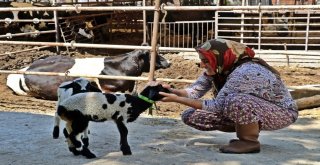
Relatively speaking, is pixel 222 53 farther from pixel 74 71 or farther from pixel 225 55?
pixel 74 71

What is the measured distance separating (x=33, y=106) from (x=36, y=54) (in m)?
3.65

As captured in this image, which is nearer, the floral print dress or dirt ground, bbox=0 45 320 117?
the floral print dress

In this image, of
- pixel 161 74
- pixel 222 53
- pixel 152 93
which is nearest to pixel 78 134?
pixel 152 93

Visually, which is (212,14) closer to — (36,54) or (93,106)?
(36,54)

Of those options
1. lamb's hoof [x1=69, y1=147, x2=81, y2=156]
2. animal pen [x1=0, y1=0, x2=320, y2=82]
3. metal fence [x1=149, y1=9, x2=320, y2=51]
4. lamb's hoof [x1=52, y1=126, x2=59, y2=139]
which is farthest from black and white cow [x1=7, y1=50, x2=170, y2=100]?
metal fence [x1=149, y1=9, x2=320, y2=51]

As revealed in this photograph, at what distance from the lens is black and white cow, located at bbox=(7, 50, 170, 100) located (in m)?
7.20

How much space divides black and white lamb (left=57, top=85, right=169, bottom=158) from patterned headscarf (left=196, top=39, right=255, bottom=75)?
1.26 feet

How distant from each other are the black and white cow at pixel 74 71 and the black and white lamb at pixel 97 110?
169 inches

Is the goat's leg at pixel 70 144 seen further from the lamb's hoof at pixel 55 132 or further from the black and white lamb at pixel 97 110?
the lamb's hoof at pixel 55 132

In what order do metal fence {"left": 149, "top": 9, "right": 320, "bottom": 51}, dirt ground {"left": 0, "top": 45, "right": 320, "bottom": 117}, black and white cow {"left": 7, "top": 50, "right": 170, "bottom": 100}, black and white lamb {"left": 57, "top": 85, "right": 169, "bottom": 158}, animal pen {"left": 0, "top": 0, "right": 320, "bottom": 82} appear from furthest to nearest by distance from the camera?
1. metal fence {"left": 149, "top": 9, "right": 320, "bottom": 51}
2. animal pen {"left": 0, "top": 0, "right": 320, "bottom": 82}
3. black and white cow {"left": 7, "top": 50, "right": 170, "bottom": 100}
4. dirt ground {"left": 0, "top": 45, "right": 320, "bottom": 117}
5. black and white lamb {"left": 57, "top": 85, "right": 169, "bottom": 158}

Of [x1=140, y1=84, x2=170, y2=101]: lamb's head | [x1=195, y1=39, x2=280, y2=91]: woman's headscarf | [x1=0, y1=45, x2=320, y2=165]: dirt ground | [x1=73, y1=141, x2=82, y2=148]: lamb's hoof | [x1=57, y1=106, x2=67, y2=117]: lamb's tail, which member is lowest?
[x1=0, y1=45, x2=320, y2=165]: dirt ground

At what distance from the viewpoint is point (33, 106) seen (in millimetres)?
6695

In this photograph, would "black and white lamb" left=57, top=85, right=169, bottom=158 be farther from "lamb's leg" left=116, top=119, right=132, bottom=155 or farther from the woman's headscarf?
the woman's headscarf

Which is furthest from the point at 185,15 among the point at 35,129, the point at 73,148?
the point at 73,148
